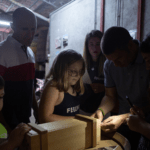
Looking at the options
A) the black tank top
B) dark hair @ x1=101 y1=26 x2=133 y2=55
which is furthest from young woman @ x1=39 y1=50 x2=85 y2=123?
dark hair @ x1=101 y1=26 x2=133 y2=55

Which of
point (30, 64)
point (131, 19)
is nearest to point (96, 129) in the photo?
point (30, 64)

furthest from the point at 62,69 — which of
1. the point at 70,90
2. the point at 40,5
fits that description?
the point at 40,5

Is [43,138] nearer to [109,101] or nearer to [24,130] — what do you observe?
[24,130]

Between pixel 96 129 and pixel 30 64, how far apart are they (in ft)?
3.32

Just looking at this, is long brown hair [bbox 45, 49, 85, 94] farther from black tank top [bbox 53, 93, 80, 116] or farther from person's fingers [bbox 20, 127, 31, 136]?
person's fingers [bbox 20, 127, 31, 136]

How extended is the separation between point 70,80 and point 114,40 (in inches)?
20.8

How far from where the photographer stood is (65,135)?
2.96 feet

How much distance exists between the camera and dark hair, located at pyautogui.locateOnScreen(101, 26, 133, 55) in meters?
1.24

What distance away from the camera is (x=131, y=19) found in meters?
2.35

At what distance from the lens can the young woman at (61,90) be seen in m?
1.26

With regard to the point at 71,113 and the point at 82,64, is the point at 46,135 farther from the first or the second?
the point at 82,64

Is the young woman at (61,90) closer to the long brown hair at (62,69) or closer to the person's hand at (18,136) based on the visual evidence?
the long brown hair at (62,69)

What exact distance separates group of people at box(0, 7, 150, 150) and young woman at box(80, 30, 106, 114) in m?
0.28

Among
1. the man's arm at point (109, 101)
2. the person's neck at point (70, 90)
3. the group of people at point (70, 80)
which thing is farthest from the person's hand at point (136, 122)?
the person's neck at point (70, 90)
